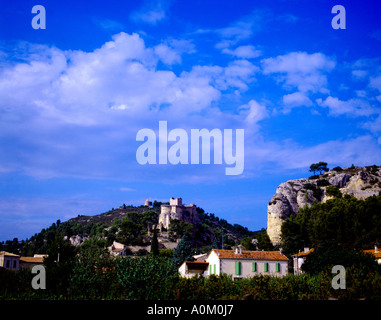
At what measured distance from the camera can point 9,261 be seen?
7344 cm

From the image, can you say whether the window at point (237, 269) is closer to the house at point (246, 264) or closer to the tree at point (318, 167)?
the house at point (246, 264)

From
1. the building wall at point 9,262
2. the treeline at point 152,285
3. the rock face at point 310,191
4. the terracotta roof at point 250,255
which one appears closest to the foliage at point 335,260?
the terracotta roof at point 250,255

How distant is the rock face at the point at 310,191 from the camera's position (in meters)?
89.1

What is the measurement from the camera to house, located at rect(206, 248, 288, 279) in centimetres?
4822

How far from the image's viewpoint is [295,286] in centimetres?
2734

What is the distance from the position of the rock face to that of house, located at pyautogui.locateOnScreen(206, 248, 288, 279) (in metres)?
35.6

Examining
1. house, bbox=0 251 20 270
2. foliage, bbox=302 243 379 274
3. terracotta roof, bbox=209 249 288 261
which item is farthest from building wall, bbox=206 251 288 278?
house, bbox=0 251 20 270

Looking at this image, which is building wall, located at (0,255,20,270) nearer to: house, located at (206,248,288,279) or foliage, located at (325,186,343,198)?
house, located at (206,248,288,279)

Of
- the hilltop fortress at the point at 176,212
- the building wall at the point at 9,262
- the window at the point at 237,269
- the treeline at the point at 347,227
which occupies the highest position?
the hilltop fortress at the point at 176,212

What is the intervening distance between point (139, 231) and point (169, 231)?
37.2 ft

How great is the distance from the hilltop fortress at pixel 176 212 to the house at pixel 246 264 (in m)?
91.1
